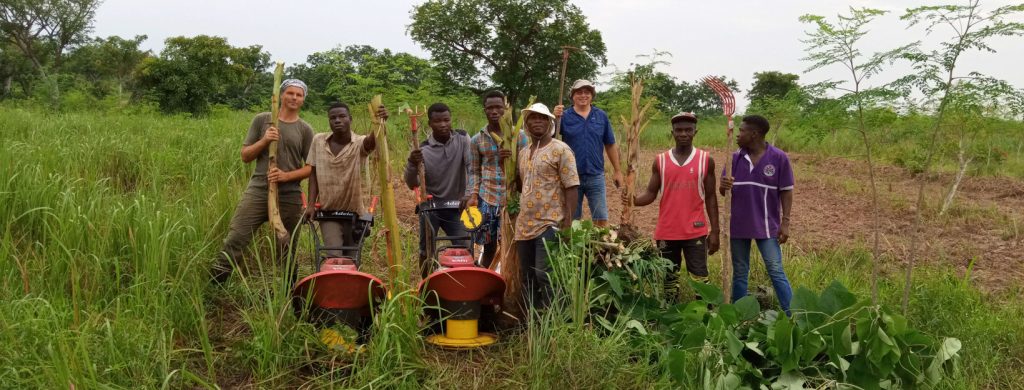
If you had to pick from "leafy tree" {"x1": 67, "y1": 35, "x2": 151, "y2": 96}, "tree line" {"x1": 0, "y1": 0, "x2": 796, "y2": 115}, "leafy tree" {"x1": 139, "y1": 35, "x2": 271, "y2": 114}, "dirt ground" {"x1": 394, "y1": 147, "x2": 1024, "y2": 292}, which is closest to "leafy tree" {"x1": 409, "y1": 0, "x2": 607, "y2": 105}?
"tree line" {"x1": 0, "y1": 0, "x2": 796, "y2": 115}

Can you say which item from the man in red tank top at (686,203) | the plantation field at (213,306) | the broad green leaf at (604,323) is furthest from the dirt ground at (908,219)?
the broad green leaf at (604,323)

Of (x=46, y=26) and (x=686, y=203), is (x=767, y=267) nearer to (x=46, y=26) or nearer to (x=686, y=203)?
(x=686, y=203)

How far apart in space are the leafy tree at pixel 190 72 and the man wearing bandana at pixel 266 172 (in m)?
17.8

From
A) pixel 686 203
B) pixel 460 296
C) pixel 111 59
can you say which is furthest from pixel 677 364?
pixel 111 59

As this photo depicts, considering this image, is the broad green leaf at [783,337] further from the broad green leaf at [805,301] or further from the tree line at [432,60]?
the tree line at [432,60]

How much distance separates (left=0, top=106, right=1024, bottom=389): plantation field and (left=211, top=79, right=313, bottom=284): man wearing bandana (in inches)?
5.5

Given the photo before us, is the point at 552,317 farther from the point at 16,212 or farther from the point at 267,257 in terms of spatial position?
the point at 16,212

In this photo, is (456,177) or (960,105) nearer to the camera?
(960,105)

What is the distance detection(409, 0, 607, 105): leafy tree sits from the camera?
22391 millimetres

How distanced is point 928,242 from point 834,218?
152cm

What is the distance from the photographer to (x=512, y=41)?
74.2 feet

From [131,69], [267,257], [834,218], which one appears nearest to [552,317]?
[267,257]

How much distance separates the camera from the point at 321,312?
10.8ft

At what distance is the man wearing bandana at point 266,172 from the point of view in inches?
162
